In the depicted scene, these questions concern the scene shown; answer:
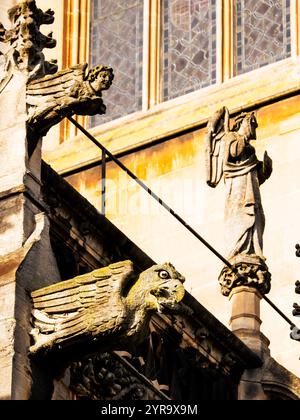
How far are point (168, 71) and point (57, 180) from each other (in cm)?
1174

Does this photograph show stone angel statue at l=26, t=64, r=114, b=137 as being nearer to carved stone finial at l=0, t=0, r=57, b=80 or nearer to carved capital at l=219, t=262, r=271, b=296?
carved stone finial at l=0, t=0, r=57, b=80

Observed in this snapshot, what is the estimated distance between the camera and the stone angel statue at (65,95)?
20.1 meters

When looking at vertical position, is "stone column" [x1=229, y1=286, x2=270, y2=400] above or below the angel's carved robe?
below

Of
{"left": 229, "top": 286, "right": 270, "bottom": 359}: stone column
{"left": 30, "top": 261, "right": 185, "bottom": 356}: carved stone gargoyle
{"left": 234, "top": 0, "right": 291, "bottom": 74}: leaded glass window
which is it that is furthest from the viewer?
{"left": 234, "top": 0, "right": 291, "bottom": 74}: leaded glass window

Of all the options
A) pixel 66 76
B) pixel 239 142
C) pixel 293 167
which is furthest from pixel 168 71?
pixel 66 76

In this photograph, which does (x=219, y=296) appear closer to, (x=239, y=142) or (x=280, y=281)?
(x=280, y=281)

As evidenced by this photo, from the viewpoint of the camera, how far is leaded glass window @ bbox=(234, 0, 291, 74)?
33188 millimetres

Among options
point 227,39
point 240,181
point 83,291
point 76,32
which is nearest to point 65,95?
point 83,291

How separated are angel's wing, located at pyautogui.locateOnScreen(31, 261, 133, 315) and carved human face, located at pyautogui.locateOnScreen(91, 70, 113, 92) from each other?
138 centimetres

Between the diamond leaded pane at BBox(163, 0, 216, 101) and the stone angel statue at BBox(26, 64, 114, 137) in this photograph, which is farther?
the diamond leaded pane at BBox(163, 0, 216, 101)

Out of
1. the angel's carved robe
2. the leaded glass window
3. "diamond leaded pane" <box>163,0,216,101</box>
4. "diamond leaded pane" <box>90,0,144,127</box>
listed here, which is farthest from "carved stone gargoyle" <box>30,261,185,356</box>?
"diamond leaded pane" <box>90,0,144,127</box>

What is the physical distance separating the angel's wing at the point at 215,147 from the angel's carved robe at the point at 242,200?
0.10 m

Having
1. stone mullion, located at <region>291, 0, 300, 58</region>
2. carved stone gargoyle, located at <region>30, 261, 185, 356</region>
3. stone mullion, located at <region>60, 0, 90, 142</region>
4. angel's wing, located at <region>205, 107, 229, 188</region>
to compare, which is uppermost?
stone mullion, located at <region>60, 0, 90, 142</region>

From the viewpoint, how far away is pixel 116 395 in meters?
22.3
